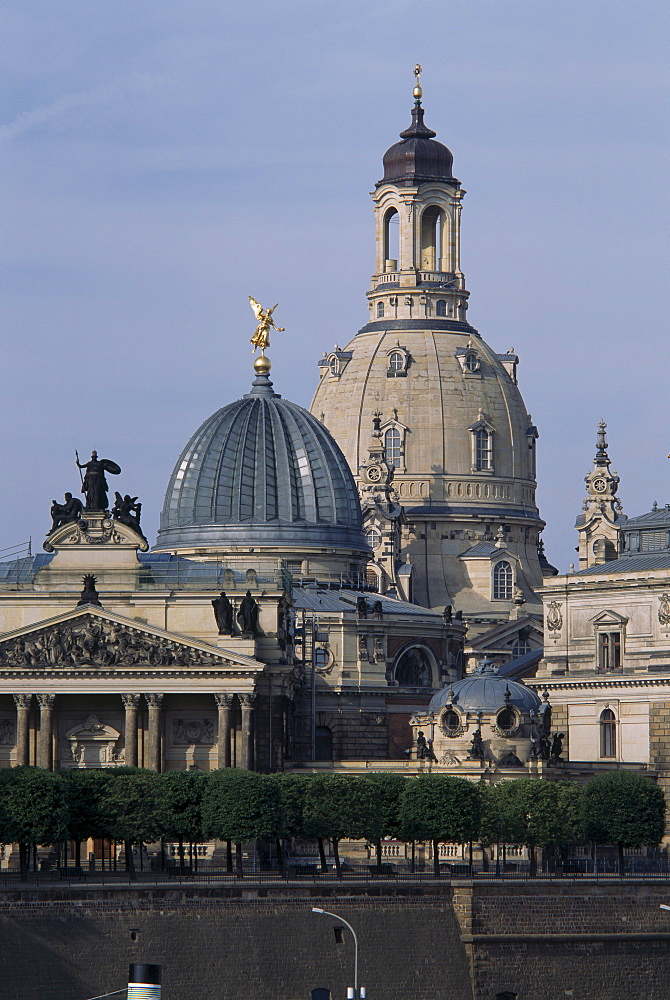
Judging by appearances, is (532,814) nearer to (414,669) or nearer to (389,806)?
(389,806)

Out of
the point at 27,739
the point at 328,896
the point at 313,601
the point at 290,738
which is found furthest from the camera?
the point at 313,601

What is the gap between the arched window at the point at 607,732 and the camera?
14438 centimetres

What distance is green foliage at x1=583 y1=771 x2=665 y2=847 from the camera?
121 meters

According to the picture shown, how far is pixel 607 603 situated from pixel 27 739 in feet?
99.2

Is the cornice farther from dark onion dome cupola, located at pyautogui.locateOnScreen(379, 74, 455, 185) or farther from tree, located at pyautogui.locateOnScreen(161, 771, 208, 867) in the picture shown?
dark onion dome cupola, located at pyautogui.locateOnScreen(379, 74, 455, 185)

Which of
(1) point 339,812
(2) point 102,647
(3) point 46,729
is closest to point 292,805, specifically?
(1) point 339,812

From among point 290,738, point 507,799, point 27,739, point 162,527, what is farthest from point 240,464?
point 507,799

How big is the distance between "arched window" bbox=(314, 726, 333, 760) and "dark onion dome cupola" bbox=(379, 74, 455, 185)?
4836 centimetres

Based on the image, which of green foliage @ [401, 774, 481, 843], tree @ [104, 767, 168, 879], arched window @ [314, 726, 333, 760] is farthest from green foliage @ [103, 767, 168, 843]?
arched window @ [314, 726, 333, 760]

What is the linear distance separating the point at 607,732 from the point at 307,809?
32.3 metres

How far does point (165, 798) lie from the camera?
114m

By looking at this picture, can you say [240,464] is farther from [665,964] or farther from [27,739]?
[665,964]

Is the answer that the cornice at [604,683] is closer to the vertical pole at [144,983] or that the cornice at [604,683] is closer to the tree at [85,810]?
the tree at [85,810]

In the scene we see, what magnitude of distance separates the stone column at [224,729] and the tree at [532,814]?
48.3 feet
